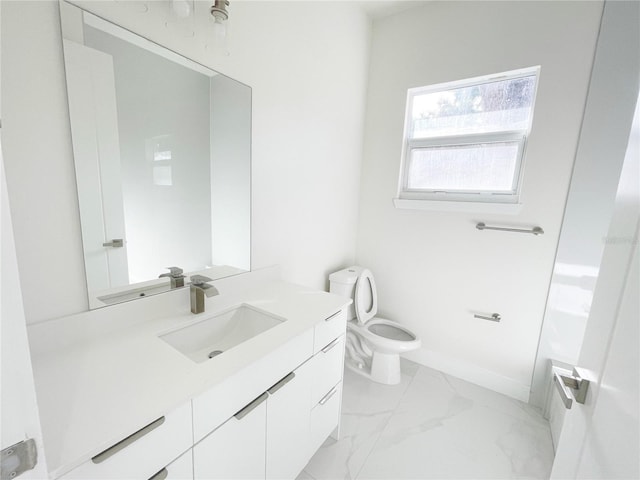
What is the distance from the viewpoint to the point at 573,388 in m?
0.68

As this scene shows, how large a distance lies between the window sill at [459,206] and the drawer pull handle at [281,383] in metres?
1.66

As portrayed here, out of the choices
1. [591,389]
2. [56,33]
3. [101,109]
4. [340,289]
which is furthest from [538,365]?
[56,33]

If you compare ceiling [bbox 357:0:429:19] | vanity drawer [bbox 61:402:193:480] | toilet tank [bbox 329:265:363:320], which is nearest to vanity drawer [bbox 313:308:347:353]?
vanity drawer [bbox 61:402:193:480]

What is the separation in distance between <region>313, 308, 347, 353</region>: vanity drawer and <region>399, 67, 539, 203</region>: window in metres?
1.36

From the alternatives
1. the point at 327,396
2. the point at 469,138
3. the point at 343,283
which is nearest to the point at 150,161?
the point at 327,396

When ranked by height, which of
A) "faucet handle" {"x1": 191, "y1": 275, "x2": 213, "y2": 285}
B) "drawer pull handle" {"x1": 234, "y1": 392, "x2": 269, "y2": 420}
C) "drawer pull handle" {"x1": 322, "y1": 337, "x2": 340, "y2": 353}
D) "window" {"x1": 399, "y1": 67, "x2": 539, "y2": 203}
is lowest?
"drawer pull handle" {"x1": 322, "y1": 337, "x2": 340, "y2": 353}

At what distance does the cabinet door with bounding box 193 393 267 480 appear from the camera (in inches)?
31.8

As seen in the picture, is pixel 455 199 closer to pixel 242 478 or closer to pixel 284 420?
pixel 284 420

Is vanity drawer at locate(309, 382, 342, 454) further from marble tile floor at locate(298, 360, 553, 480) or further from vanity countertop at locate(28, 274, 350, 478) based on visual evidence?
vanity countertop at locate(28, 274, 350, 478)

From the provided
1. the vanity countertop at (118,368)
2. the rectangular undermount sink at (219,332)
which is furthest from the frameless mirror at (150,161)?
the rectangular undermount sink at (219,332)

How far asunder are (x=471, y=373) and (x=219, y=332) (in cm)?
204

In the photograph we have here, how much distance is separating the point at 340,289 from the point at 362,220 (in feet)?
2.40

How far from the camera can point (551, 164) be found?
174cm

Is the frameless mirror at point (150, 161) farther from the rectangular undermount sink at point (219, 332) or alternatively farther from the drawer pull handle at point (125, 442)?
the drawer pull handle at point (125, 442)
